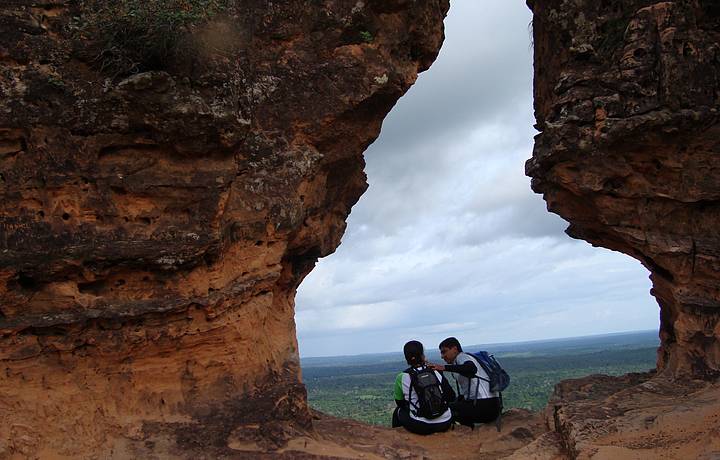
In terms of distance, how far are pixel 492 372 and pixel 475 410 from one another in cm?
81

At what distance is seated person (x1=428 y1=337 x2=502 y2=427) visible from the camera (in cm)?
1035

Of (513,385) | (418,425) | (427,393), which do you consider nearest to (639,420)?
(427,393)

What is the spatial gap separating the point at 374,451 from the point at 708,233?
701 centimetres

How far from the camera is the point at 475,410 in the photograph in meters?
10.7

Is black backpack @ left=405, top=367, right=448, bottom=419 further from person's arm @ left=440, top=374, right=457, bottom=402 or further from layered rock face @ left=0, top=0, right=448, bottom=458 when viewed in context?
layered rock face @ left=0, top=0, right=448, bottom=458

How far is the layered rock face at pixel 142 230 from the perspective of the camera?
8.47 metres

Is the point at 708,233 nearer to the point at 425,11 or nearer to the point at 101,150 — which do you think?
the point at 425,11

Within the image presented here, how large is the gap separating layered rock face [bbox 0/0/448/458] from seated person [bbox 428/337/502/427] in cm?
264

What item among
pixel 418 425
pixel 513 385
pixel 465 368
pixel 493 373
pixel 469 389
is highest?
pixel 465 368

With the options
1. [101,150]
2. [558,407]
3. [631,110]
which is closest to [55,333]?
[101,150]

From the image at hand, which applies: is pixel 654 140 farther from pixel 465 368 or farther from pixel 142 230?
pixel 142 230

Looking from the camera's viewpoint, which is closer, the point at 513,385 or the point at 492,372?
Answer: the point at 492,372

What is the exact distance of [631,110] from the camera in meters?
11.1

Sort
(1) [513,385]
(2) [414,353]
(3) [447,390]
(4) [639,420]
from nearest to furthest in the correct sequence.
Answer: (4) [639,420] < (2) [414,353] < (3) [447,390] < (1) [513,385]
